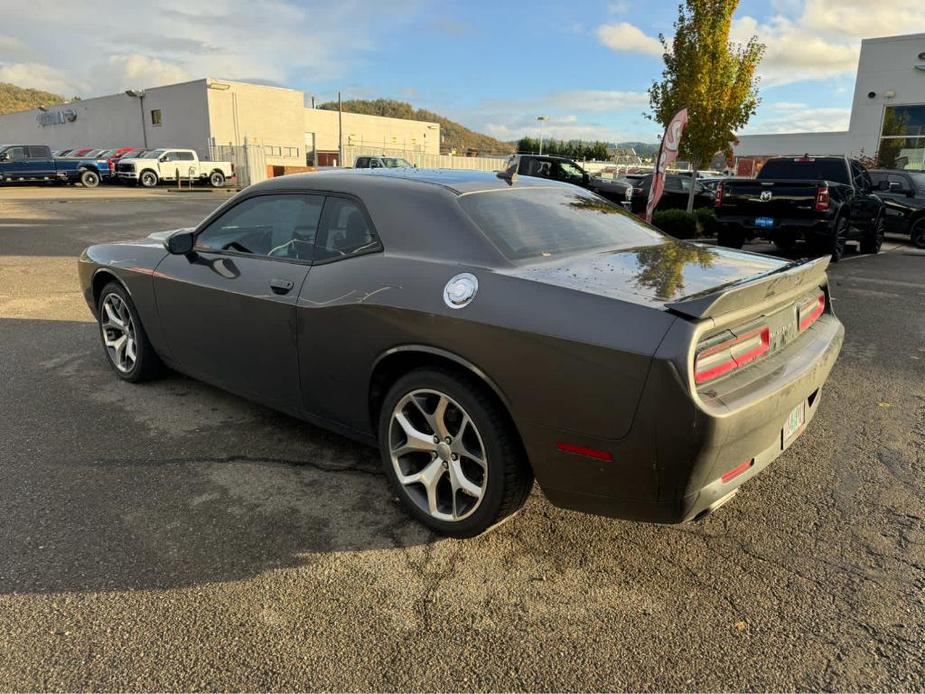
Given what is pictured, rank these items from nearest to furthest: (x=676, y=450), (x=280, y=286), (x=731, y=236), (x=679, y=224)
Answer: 1. (x=676, y=450)
2. (x=280, y=286)
3. (x=731, y=236)
4. (x=679, y=224)

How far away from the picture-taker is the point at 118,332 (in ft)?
16.2

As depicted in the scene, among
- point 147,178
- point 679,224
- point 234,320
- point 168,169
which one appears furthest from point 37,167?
point 234,320

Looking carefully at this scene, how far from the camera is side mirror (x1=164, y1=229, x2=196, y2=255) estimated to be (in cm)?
398

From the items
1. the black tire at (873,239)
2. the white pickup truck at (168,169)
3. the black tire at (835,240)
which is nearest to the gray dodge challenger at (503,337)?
the black tire at (835,240)

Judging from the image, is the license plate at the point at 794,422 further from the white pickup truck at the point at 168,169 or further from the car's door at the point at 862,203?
the white pickup truck at the point at 168,169

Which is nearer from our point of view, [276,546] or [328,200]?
[276,546]

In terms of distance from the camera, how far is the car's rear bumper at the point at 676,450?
2.19m

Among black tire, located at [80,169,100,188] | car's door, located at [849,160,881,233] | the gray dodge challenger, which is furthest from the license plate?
black tire, located at [80,169,100,188]

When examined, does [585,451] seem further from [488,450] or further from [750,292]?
[750,292]

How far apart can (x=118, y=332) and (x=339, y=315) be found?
8.86 ft

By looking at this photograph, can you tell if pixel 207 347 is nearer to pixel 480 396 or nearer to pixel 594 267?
pixel 480 396

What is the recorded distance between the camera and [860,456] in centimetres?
380

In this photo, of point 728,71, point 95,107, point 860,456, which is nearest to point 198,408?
point 860,456

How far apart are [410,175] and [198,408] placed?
213cm
